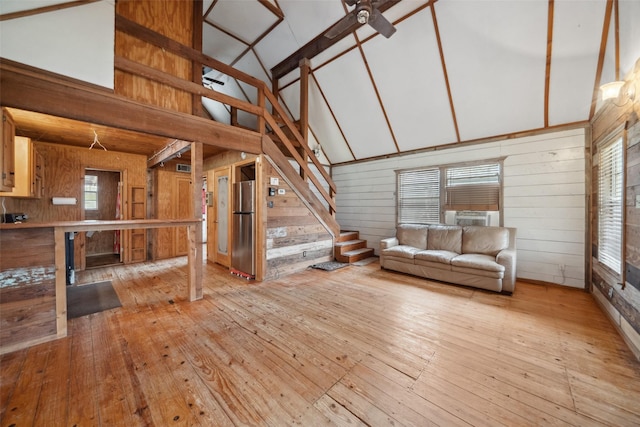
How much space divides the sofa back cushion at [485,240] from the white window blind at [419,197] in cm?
89

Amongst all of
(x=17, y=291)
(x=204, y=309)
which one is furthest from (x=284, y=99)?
(x=17, y=291)

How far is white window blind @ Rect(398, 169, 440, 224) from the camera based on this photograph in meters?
5.29

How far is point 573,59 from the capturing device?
3.18 metres

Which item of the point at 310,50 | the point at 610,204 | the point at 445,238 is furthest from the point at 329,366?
the point at 310,50

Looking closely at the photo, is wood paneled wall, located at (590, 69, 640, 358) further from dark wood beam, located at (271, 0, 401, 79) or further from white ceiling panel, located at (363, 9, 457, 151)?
dark wood beam, located at (271, 0, 401, 79)

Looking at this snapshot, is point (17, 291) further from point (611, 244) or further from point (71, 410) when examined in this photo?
point (611, 244)

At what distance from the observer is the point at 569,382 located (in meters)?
1.76

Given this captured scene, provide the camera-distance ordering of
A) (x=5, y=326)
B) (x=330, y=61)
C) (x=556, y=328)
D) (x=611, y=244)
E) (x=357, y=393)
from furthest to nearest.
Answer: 1. (x=330, y=61)
2. (x=611, y=244)
3. (x=556, y=328)
4. (x=5, y=326)
5. (x=357, y=393)

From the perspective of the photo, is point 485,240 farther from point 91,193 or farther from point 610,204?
point 91,193

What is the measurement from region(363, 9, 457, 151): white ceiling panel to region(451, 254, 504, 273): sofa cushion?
7.98 ft

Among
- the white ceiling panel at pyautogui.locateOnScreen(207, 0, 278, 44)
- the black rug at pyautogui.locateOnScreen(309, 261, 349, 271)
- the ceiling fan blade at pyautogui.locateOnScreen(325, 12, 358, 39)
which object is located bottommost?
the black rug at pyautogui.locateOnScreen(309, 261, 349, 271)

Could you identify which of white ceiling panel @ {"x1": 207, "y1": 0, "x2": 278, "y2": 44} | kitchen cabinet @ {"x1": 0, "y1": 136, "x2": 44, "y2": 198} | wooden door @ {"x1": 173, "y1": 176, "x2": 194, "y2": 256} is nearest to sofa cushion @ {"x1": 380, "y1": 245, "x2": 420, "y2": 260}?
wooden door @ {"x1": 173, "y1": 176, "x2": 194, "y2": 256}

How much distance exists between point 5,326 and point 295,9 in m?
5.68

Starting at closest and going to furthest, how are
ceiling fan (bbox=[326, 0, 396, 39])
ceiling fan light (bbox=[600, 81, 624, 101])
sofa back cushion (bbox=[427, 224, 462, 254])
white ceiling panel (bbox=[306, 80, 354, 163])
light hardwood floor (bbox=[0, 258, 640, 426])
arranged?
1. light hardwood floor (bbox=[0, 258, 640, 426])
2. ceiling fan light (bbox=[600, 81, 624, 101])
3. ceiling fan (bbox=[326, 0, 396, 39])
4. sofa back cushion (bbox=[427, 224, 462, 254])
5. white ceiling panel (bbox=[306, 80, 354, 163])
